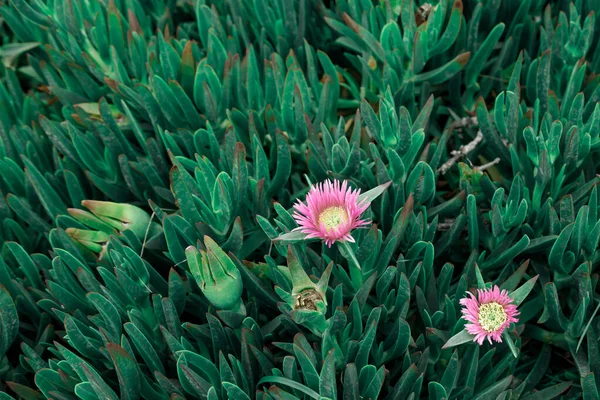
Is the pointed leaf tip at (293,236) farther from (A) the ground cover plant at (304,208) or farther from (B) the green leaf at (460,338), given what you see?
(B) the green leaf at (460,338)

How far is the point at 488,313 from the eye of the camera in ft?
2.84

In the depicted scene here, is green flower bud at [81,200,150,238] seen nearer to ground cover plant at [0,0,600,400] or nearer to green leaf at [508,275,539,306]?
ground cover plant at [0,0,600,400]

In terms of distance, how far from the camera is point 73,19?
1300 millimetres

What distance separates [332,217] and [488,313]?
24 cm

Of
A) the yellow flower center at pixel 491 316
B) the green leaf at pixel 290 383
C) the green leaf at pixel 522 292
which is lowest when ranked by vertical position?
the green leaf at pixel 290 383

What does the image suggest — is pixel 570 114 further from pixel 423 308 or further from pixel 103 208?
pixel 103 208

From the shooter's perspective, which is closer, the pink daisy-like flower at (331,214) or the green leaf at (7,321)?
the pink daisy-like flower at (331,214)

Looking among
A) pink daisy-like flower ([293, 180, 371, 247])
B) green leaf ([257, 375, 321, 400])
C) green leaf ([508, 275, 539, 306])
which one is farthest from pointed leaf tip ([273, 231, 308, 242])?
green leaf ([508, 275, 539, 306])

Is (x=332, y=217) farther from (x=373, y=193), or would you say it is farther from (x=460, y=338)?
(x=460, y=338)

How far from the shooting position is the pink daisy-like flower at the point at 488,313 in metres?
0.85

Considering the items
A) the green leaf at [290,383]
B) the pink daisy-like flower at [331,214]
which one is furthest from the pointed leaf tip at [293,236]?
the green leaf at [290,383]

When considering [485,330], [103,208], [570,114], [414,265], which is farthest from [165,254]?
[570,114]

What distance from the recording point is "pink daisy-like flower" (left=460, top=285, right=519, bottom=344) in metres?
0.85

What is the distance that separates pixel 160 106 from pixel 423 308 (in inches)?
22.9
